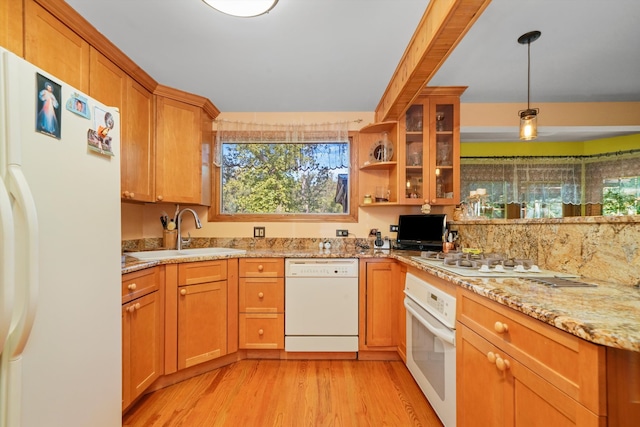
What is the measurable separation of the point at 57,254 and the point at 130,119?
1447mm

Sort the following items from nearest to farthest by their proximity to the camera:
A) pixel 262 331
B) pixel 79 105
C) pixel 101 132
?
pixel 79 105 → pixel 101 132 → pixel 262 331

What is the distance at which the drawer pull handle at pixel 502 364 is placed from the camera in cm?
97

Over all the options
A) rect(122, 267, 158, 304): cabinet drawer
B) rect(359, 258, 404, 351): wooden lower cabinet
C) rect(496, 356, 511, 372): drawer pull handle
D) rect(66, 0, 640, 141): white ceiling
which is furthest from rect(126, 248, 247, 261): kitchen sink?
rect(496, 356, 511, 372): drawer pull handle

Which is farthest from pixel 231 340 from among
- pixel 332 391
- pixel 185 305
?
pixel 332 391

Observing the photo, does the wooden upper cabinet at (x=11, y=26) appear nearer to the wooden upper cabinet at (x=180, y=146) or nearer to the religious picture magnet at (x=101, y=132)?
the religious picture magnet at (x=101, y=132)

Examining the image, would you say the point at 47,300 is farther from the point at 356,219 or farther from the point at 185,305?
the point at 356,219

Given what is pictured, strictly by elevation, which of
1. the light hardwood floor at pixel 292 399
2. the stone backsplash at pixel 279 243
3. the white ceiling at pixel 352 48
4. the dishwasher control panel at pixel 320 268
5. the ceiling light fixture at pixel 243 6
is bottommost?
the light hardwood floor at pixel 292 399

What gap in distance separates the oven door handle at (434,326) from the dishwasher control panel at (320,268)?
0.58 m

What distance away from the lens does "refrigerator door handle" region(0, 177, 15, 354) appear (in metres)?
0.76

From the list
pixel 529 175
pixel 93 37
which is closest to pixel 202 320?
pixel 93 37

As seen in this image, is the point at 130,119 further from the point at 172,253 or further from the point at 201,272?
the point at 201,272

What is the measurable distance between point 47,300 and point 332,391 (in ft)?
5.56

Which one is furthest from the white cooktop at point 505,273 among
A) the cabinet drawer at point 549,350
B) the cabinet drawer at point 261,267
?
the cabinet drawer at point 261,267

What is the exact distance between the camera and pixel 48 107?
938mm
